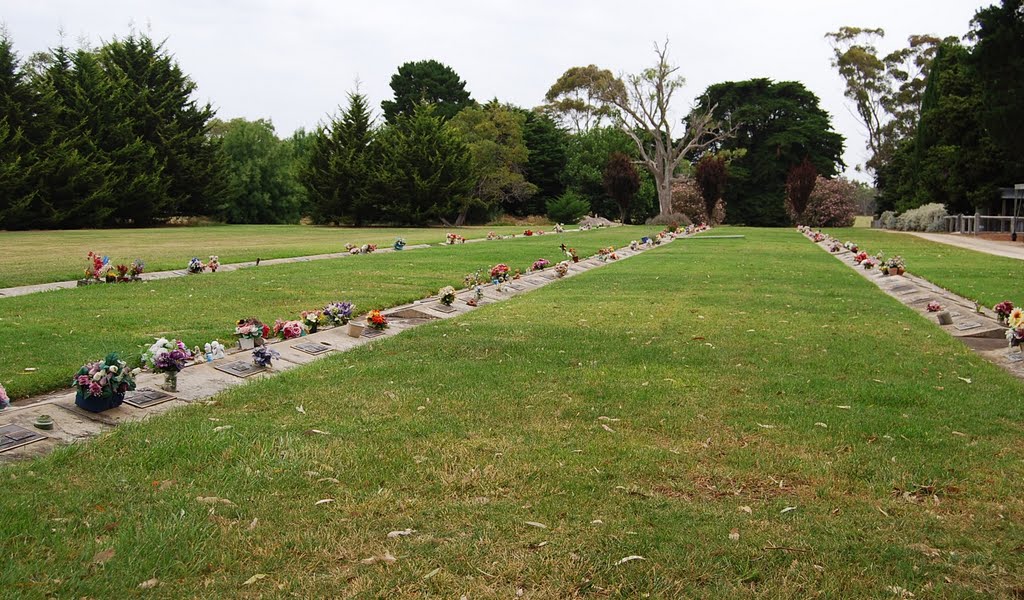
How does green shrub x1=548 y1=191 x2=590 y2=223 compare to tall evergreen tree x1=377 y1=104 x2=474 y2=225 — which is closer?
tall evergreen tree x1=377 y1=104 x2=474 y2=225

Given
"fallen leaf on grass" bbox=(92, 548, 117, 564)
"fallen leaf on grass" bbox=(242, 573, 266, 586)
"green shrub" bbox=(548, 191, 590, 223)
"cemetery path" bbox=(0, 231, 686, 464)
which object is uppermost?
"green shrub" bbox=(548, 191, 590, 223)

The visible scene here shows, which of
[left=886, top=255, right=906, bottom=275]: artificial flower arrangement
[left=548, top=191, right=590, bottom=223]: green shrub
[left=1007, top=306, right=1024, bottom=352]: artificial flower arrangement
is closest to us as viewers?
[left=1007, top=306, right=1024, bottom=352]: artificial flower arrangement

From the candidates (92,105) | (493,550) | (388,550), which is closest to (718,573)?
(493,550)

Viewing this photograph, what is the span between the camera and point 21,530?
2891mm

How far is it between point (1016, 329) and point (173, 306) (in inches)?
345

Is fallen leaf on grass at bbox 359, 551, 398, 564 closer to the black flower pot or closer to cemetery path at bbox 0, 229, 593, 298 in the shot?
the black flower pot

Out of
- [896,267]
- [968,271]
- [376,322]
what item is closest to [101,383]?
[376,322]

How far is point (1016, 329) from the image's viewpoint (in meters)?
6.57

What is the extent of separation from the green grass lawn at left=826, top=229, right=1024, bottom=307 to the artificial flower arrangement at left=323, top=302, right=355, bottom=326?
831cm

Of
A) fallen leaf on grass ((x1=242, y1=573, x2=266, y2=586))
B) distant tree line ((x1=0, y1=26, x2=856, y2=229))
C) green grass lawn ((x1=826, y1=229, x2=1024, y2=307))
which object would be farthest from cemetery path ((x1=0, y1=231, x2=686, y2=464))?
distant tree line ((x1=0, y1=26, x2=856, y2=229))

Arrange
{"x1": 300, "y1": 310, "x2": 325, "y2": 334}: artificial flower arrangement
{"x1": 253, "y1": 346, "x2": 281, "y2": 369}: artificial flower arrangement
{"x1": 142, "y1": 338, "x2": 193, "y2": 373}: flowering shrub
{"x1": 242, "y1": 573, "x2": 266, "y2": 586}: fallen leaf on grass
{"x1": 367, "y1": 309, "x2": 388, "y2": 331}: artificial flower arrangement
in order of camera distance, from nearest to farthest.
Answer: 1. {"x1": 242, "y1": 573, "x2": 266, "y2": 586}: fallen leaf on grass
2. {"x1": 142, "y1": 338, "x2": 193, "y2": 373}: flowering shrub
3. {"x1": 253, "y1": 346, "x2": 281, "y2": 369}: artificial flower arrangement
4. {"x1": 300, "y1": 310, "x2": 325, "y2": 334}: artificial flower arrangement
5. {"x1": 367, "y1": 309, "x2": 388, "y2": 331}: artificial flower arrangement

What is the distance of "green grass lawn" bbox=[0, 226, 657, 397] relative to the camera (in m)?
6.06

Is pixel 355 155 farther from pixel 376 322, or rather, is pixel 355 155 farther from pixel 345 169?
pixel 376 322

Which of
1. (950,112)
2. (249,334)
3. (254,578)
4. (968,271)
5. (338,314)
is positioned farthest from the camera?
(950,112)
